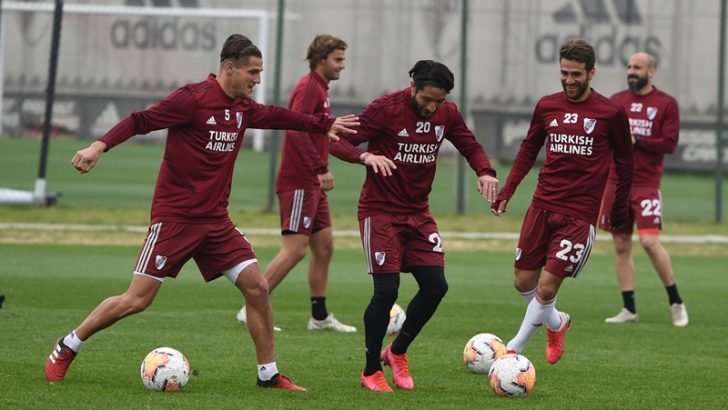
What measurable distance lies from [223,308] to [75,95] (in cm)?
1724

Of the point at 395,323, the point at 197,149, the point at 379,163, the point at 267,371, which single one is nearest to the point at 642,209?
the point at 395,323

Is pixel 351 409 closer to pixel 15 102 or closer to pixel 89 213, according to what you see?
pixel 89 213

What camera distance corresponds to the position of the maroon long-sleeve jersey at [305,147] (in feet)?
36.9

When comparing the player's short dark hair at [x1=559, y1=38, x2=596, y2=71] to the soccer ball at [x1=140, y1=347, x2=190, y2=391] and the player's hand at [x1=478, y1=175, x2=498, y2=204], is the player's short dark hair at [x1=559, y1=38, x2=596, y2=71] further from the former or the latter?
the soccer ball at [x1=140, y1=347, x2=190, y2=391]

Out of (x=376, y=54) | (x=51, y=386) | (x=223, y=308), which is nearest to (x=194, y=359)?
(x=51, y=386)

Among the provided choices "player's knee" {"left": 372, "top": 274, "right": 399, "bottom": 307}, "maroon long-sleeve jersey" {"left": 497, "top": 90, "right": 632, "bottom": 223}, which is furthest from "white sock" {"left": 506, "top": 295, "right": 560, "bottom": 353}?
"player's knee" {"left": 372, "top": 274, "right": 399, "bottom": 307}

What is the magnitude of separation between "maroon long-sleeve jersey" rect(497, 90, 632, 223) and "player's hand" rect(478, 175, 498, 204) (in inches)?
28.0

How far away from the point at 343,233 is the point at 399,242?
11.5 m

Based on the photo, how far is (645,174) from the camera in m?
12.8

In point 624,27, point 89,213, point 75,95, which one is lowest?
point 89,213

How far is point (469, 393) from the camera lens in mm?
8602

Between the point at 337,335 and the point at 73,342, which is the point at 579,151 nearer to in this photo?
the point at 337,335

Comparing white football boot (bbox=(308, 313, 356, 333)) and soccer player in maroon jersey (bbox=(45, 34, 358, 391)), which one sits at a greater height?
soccer player in maroon jersey (bbox=(45, 34, 358, 391))

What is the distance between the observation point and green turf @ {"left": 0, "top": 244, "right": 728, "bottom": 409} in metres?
8.26
